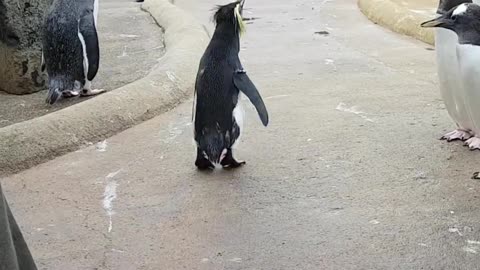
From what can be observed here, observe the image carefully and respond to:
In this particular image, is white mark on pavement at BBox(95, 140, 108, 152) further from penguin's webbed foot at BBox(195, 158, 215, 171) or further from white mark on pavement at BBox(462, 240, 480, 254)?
white mark on pavement at BBox(462, 240, 480, 254)

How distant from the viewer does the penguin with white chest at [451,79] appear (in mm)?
2719

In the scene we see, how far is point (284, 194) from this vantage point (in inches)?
94.5

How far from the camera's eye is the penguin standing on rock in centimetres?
263

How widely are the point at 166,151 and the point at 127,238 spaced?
84 cm

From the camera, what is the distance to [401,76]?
393 cm

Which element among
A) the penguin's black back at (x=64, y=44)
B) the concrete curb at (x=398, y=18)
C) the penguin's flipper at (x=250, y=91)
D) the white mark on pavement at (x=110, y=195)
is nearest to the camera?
the white mark on pavement at (x=110, y=195)

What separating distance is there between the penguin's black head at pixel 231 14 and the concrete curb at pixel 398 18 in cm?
263

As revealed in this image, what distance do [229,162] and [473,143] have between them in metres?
0.99

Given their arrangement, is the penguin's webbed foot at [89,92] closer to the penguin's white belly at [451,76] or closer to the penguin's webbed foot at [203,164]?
the penguin's webbed foot at [203,164]

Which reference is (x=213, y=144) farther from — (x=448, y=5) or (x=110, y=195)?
(x=448, y=5)

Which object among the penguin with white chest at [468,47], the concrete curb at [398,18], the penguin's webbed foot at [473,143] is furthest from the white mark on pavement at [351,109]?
the concrete curb at [398,18]

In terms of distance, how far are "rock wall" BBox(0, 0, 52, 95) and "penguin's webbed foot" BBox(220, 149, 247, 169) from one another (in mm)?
2148

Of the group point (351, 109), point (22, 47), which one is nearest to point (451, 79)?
point (351, 109)

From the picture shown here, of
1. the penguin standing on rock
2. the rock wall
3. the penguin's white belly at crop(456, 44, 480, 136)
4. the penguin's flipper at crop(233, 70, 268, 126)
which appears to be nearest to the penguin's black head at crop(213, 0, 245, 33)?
the penguin standing on rock
